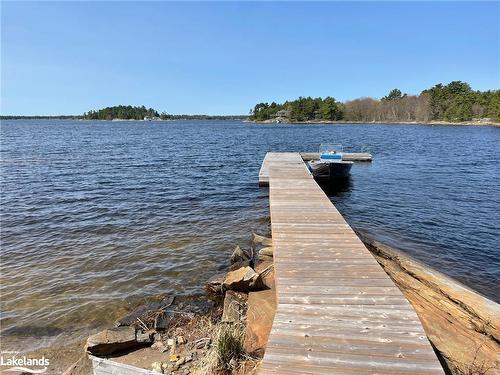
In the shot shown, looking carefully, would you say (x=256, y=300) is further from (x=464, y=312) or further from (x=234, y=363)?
(x=464, y=312)

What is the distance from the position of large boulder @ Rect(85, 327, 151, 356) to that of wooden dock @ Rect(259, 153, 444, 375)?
8.19ft

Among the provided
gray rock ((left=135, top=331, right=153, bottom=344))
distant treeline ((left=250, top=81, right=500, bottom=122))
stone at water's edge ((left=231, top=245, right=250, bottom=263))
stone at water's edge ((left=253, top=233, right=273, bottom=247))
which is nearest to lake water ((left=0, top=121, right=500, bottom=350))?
stone at water's edge ((left=253, top=233, right=273, bottom=247))

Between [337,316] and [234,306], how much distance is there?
2317mm

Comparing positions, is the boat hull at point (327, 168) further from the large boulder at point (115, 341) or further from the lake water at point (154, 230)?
the large boulder at point (115, 341)

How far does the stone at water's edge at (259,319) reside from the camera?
458 cm

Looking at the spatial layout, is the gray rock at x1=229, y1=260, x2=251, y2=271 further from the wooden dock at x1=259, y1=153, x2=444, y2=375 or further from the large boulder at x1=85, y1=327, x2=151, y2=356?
the large boulder at x1=85, y1=327, x2=151, y2=356

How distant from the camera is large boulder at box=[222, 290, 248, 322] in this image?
5.64 m

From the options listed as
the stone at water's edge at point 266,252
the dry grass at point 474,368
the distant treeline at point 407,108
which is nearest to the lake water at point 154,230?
the stone at water's edge at point 266,252

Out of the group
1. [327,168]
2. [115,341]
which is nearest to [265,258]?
[115,341]

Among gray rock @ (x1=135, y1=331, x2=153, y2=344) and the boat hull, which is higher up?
the boat hull

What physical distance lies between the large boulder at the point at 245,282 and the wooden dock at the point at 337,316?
2.49 ft

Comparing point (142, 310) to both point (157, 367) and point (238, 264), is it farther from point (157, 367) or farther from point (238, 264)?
point (238, 264)

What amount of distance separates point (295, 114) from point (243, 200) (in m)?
143

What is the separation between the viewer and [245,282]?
21.5ft
